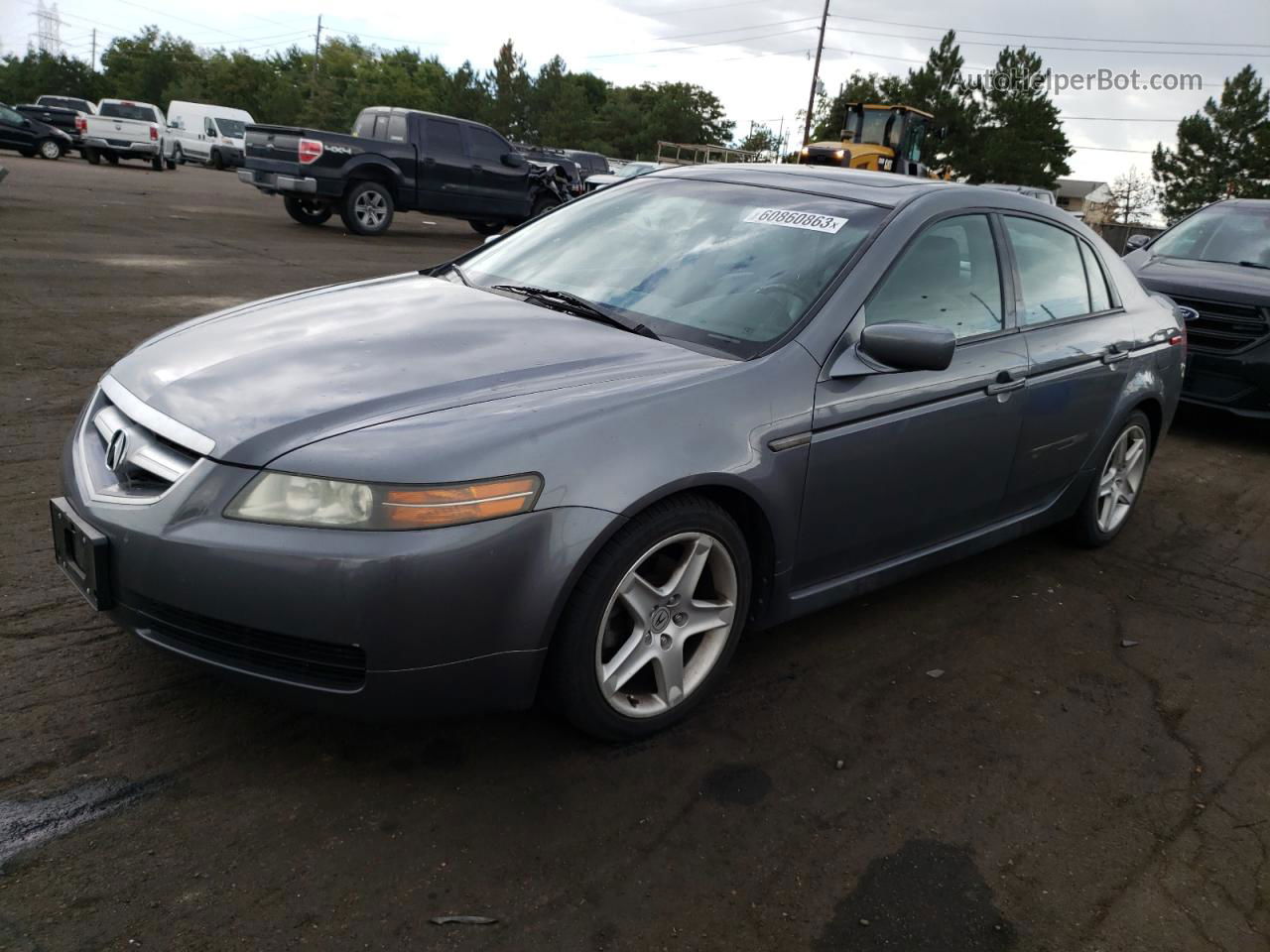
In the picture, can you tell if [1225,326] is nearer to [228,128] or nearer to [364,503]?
[364,503]

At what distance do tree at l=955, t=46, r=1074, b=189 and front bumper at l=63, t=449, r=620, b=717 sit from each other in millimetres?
63699

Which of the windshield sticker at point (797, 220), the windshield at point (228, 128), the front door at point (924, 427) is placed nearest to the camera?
the front door at point (924, 427)

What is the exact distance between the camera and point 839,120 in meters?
65.4

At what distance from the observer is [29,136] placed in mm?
30734

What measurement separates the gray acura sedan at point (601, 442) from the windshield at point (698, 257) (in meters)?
0.01

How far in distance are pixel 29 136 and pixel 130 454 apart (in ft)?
112

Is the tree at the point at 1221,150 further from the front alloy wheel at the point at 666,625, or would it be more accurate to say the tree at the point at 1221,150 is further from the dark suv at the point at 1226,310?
the front alloy wheel at the point at 666,625

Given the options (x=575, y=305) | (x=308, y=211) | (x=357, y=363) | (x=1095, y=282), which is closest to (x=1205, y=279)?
(x=1095, y=282)

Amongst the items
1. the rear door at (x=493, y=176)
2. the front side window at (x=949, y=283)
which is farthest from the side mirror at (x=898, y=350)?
the rear door at (x=493, y=176)

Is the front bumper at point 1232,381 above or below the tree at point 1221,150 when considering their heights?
below

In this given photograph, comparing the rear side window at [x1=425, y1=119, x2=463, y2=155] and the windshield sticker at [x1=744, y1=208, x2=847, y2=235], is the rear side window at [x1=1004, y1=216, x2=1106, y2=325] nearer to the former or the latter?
the windshield sticker at [x1=744, y1=208, x2=847, y2=235]

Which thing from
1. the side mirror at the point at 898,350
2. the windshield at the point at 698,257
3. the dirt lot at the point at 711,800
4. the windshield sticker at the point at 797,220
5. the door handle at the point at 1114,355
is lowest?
the dirt lot at the point at 711,800

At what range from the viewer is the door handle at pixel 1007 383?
3.77 metres

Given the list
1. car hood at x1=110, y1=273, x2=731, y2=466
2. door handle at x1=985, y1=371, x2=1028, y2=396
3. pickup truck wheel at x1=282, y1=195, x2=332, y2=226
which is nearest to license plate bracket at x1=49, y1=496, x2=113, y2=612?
car hood at x1=110, y1=273, x2=731, y2=466
